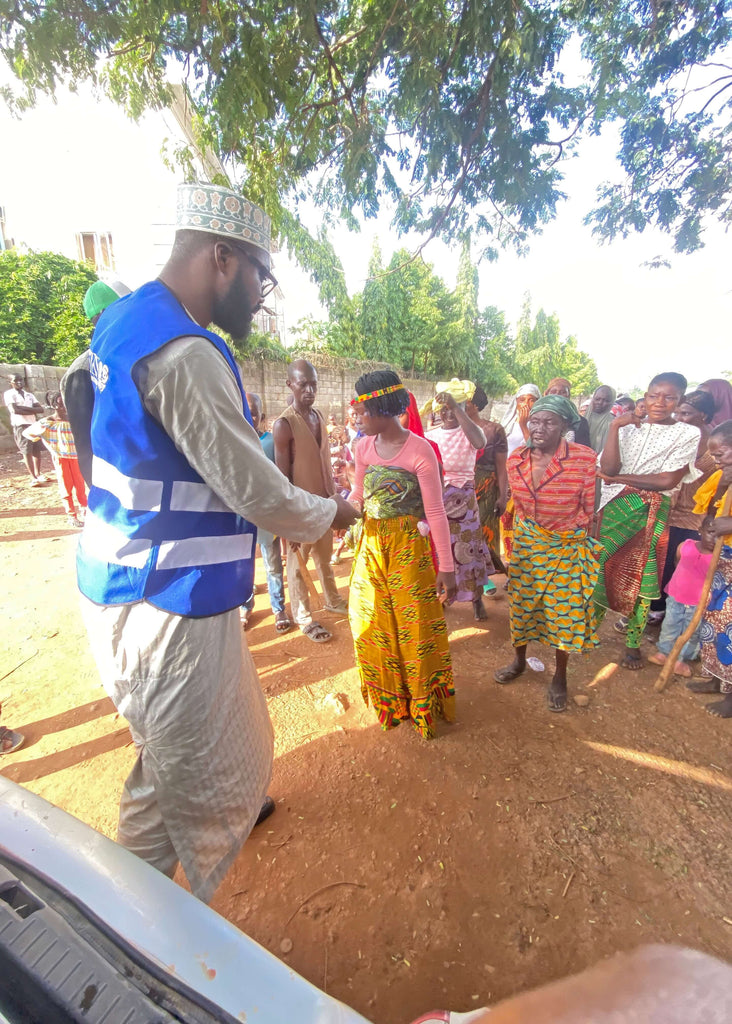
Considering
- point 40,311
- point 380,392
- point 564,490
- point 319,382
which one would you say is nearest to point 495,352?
point 319,382

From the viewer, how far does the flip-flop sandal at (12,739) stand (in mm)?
2703

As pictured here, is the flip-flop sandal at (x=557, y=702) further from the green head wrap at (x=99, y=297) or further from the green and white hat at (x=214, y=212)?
the green head wrap at (x=99, y=297)

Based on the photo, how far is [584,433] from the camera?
5.38 metres

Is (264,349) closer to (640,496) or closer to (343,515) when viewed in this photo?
(640,496)

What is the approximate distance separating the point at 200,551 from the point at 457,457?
2.94m

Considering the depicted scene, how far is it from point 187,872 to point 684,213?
777 cm

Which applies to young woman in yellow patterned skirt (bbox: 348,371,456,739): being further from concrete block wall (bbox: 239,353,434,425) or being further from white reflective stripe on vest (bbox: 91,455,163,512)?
concrete block wall (bbox: 239,353,434,425)

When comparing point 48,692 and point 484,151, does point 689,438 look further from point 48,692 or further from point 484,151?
point 48,692

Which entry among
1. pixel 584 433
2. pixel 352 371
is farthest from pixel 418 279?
pixel 584 433

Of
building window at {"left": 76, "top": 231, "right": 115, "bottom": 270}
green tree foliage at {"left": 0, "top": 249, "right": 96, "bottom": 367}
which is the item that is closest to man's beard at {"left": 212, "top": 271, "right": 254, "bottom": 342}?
green tree foliage at {"left": 0, "top": 249, "right": 96, "bottom": 367}

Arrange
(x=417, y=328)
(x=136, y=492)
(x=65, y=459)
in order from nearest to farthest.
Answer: (x=136, y=492)
(x=65, y=459)
(x=417, y=328)

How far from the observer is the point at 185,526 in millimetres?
1266

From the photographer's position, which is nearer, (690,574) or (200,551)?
(200,551)

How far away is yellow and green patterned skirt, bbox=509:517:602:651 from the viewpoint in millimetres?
2746
